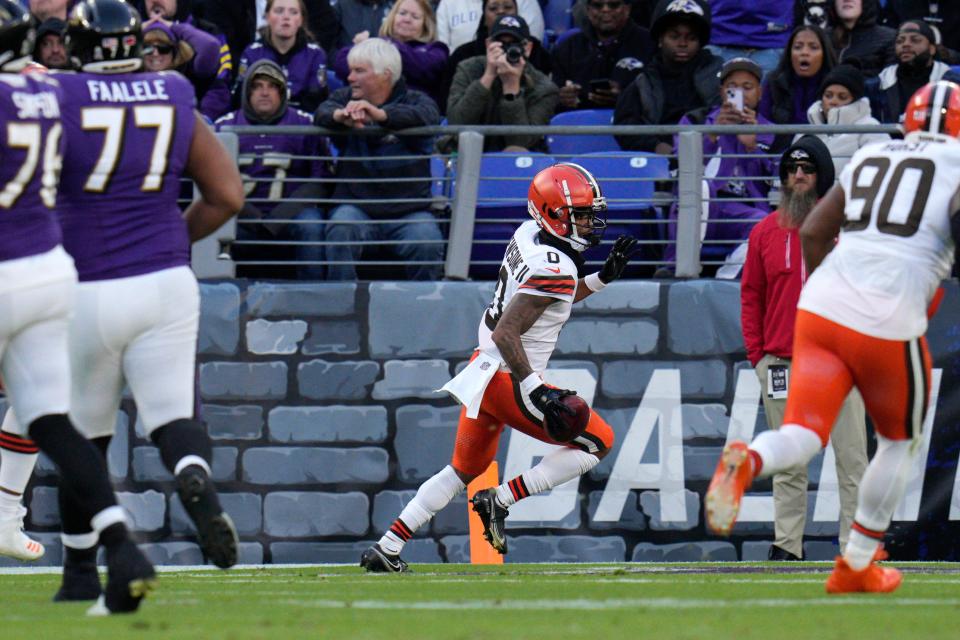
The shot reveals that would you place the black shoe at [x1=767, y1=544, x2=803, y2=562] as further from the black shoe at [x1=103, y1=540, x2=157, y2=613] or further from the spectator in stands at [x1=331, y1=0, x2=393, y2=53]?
the black shoe at [x1=103, y1=540, x2=157, y2=613]

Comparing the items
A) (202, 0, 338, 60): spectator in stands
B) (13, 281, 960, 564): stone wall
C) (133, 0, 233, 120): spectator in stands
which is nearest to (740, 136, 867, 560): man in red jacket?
(13, 281, 960, 564): stone wall

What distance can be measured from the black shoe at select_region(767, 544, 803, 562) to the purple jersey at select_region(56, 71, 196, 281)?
4.68 m

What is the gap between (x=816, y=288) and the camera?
5605 millimetres

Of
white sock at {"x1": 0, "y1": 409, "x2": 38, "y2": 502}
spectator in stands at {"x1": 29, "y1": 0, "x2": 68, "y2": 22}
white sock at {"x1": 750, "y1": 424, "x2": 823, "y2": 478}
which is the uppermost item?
spectator in stands at {"x1": 29, "y1": 0, "x2": 68, "y2": 22}

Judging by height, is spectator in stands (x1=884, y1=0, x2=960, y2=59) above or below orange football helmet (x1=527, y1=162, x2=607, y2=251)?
above

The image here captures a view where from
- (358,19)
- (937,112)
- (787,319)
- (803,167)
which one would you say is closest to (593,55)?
(358,19)

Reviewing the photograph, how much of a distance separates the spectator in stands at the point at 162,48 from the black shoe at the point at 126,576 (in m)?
5.86

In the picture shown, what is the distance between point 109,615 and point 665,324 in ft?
18.1

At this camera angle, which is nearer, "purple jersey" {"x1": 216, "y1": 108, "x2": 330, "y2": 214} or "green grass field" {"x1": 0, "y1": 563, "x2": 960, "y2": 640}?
"green grass field" {"x1": 0, "y1": 563, "x2": 960, "y2": 640}

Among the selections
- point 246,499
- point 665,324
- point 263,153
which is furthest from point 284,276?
point 665,324

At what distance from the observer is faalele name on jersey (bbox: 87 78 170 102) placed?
5160mm

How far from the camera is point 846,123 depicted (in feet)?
32.7

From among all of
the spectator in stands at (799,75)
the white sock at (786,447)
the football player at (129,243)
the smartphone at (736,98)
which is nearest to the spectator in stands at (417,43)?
the smartphone at (736,98)

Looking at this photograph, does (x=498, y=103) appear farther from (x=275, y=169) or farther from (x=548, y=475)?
(x=548, y=475)
